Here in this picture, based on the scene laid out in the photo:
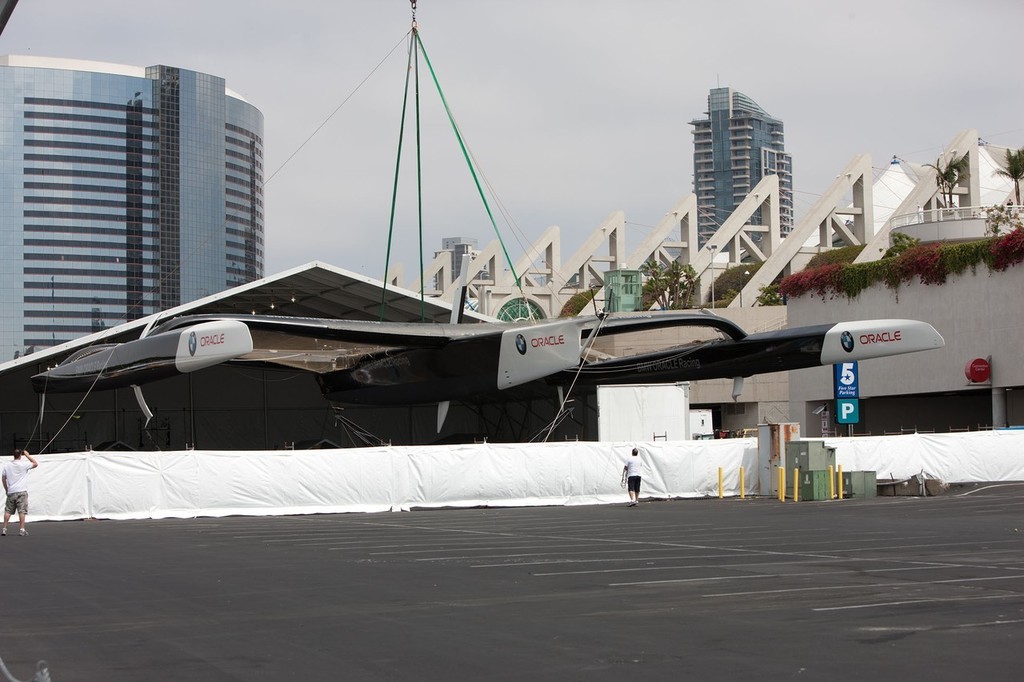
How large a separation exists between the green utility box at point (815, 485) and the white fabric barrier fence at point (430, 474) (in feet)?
7.44

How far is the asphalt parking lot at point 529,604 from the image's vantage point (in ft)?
24.6

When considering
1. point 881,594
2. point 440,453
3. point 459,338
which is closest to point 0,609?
point 881,594

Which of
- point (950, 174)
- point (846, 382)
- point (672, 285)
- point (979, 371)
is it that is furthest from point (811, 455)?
point (672, 285)

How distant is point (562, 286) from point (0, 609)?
81704 mm

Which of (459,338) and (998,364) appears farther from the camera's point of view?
(998,364)

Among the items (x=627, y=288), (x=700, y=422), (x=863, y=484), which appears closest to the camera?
(x=863, y=484)

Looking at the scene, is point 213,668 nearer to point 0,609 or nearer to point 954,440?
point 0,609

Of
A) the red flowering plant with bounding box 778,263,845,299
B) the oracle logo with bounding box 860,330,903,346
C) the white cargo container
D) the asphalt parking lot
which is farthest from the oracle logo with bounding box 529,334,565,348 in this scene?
the red flowering plant with bounding box 778,263,845,299

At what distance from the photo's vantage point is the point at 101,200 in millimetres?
177625

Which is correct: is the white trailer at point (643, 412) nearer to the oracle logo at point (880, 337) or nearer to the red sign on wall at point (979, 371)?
the oracle logo at point (880, 337)

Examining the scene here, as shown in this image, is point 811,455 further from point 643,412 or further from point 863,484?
point 643,412

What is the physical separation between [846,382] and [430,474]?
20.7 metres

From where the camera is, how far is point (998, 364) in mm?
42375

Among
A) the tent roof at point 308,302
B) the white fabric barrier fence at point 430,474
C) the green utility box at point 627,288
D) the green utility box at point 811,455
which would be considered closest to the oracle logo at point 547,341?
the white fabric barrier fence at point 430,474
